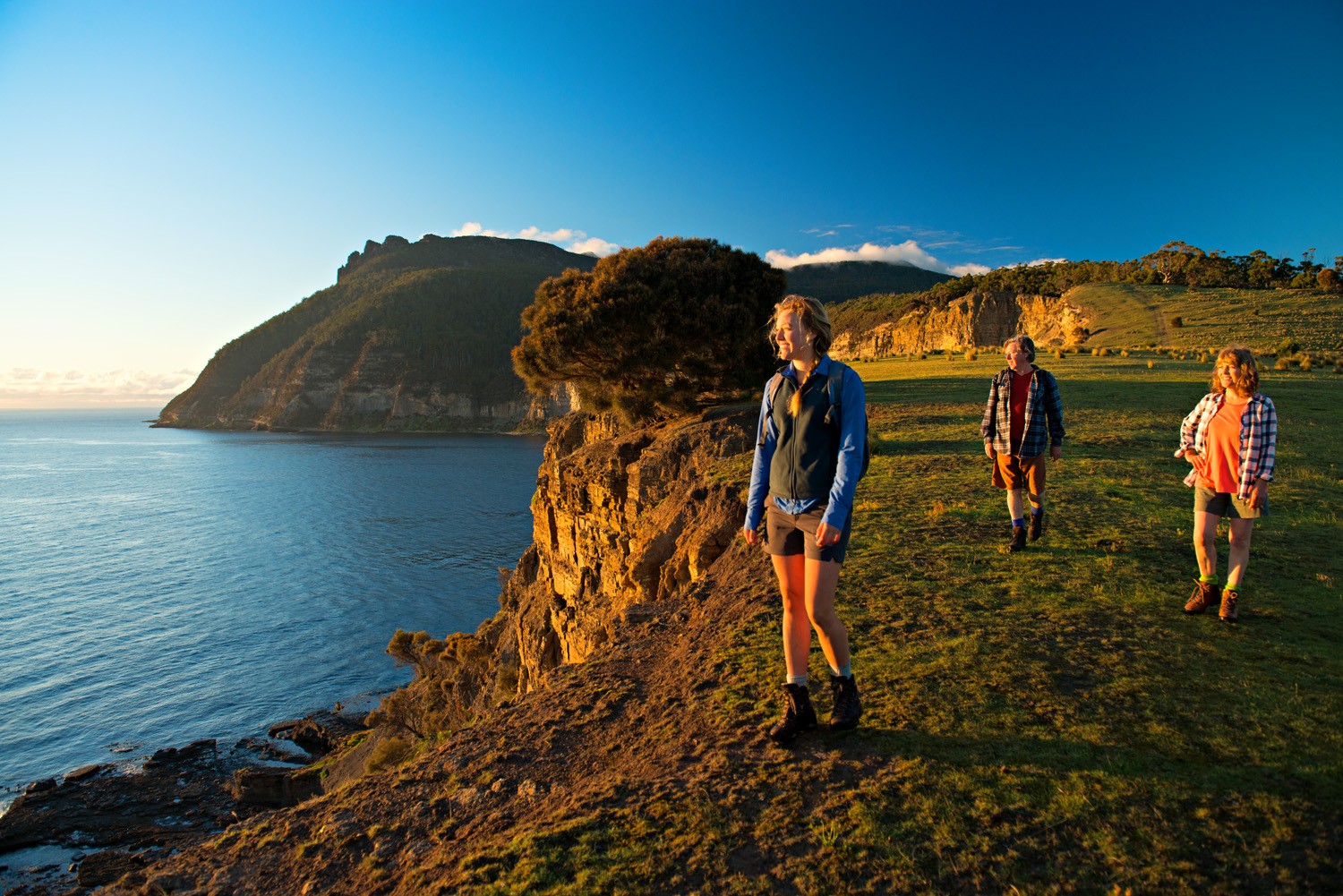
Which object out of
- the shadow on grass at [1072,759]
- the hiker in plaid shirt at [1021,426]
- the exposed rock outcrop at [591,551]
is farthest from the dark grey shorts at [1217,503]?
the exposed rock outcrop at [591,551]

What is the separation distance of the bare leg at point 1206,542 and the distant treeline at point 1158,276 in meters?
60.1

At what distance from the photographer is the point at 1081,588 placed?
675cm

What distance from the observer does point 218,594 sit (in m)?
41.5

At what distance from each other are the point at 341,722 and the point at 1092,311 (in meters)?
55.8

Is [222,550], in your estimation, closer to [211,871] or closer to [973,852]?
[211,871]

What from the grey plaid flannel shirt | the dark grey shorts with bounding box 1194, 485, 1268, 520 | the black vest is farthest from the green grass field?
the black vest

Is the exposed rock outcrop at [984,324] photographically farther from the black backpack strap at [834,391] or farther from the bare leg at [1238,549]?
the black backpack strap at [834,391]

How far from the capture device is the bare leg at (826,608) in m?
4.20

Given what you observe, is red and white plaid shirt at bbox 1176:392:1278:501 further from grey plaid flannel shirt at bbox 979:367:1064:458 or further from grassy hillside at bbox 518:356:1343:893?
grey plaid flannel shirt at bbox 979:367:1064:458

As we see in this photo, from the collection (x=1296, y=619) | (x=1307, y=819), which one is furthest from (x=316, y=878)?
(x=1296, y=619)

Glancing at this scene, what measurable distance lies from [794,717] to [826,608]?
87cm

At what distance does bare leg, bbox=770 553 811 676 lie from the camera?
174 inches

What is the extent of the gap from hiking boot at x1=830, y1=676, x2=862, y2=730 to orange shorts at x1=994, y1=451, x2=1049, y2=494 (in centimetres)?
435

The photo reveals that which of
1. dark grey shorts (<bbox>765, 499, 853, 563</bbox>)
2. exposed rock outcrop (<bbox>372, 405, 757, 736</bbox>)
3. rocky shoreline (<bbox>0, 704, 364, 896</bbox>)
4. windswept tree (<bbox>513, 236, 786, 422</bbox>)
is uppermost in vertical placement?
windswept tree (<bbox>513, 236, 786, 422</bbox>)
